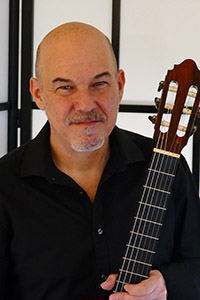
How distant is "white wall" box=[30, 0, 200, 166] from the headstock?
37.7 inches

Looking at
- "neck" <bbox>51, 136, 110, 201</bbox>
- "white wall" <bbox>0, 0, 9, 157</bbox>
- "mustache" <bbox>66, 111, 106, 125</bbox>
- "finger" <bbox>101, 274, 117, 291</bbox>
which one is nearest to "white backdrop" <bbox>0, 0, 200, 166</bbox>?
"white wall" <bbox>0, 0, 9, 157</bbox>

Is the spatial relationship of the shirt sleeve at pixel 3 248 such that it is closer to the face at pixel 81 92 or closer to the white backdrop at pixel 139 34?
the face at pixel 81 92

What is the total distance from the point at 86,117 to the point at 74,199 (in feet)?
0.68

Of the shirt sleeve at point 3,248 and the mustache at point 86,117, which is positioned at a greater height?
the mustache at point 86,117

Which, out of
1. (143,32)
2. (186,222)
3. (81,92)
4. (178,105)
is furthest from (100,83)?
(143,32)

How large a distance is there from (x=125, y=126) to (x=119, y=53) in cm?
30

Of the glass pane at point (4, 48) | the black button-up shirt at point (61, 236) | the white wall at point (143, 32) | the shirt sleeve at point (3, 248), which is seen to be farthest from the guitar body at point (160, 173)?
the glass pane at point (4, 48)

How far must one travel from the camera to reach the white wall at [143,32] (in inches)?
80.3

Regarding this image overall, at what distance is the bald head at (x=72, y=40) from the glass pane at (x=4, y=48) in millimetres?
868

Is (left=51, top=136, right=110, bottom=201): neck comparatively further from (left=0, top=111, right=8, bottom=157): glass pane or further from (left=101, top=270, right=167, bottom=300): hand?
(left=0, top=111, right=8, bottom=157): glass pane

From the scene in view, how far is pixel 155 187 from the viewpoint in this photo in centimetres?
112

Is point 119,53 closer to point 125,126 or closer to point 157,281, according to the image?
point 125,126

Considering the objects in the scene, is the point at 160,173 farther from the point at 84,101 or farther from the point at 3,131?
the point at 3,131

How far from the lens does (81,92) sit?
1148mm
